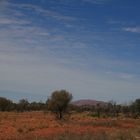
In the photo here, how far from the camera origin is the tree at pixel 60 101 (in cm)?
6825

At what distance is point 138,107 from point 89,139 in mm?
67680

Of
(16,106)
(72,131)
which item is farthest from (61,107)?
(16,106)

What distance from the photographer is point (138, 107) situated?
88.6 meters

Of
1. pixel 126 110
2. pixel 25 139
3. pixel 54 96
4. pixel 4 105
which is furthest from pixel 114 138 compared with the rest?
pixel 4 105

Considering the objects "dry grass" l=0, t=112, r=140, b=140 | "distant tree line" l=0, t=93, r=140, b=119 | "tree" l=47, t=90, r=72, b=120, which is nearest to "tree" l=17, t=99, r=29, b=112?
"distant tree line" l=0, t=93, r=140, b=119

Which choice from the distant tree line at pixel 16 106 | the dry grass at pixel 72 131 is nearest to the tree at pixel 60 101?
the dry grass at pixel 72 131

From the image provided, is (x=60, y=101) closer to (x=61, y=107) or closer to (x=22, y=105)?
(x=61, y=107)

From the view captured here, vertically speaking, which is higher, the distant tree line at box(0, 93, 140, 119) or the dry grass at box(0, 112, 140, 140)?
the distant tree line at box(0, 93, 140, 119)

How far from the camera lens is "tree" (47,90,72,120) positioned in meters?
68.2

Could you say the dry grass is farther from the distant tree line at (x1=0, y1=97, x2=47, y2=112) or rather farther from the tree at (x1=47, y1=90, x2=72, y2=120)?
the distant tree line at (x1=0, y1=97, x2=47, y2=112)

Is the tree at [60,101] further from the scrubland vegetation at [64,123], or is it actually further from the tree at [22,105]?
the tree at [22,105]

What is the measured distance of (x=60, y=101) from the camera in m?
68.2

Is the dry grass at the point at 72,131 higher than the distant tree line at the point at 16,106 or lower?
lower

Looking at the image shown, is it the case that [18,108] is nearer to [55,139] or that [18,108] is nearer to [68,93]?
[68,93]
